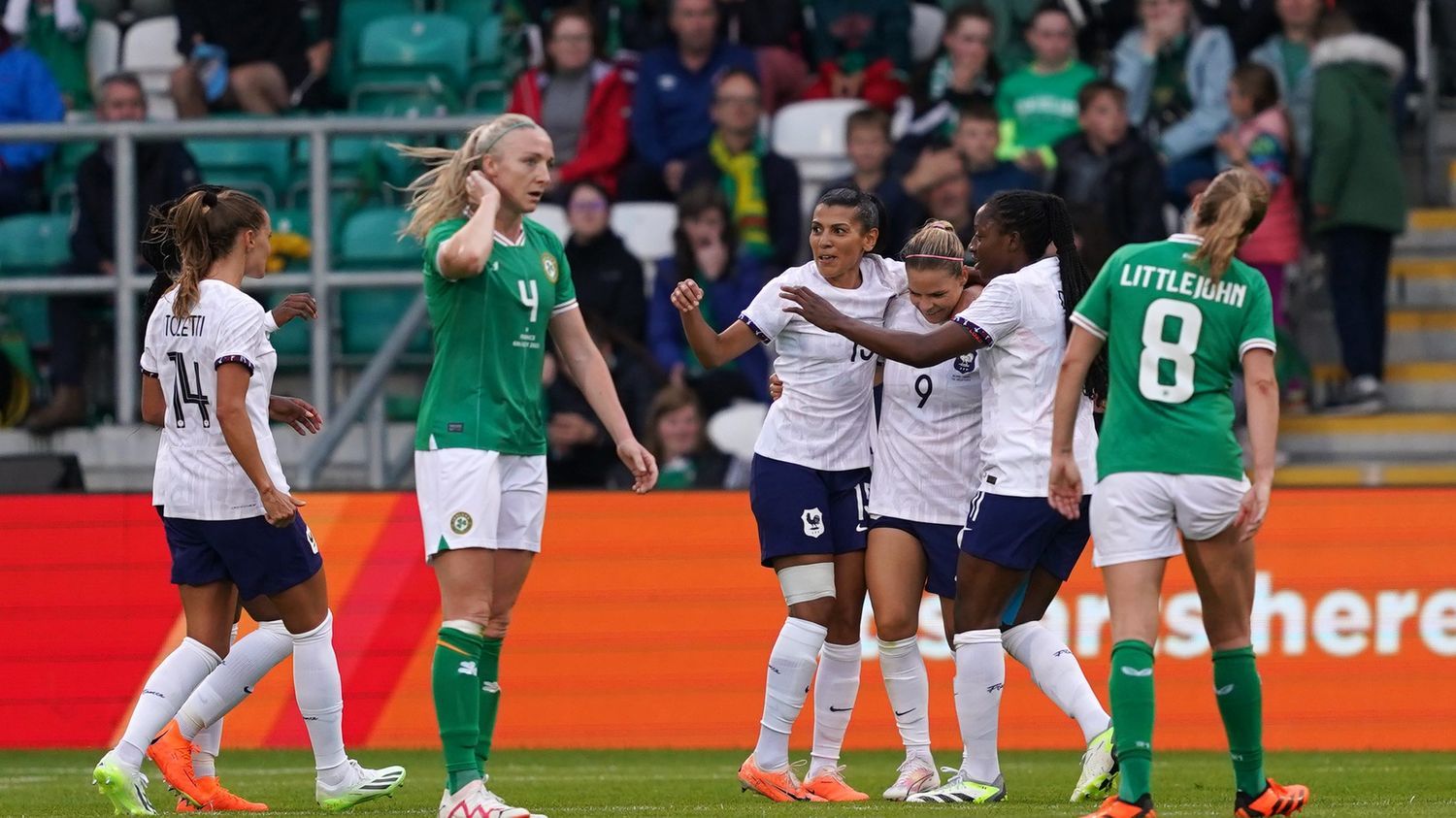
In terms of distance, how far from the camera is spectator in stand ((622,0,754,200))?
14344 mm

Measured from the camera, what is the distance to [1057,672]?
8047 mm

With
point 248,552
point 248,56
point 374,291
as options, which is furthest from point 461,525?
point 248,56

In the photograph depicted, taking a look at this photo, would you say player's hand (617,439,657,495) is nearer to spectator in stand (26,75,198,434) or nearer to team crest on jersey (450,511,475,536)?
team crest on jersey (450,511,475,536)

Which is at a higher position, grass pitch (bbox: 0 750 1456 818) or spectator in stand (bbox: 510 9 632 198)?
spectator in stand (bbox: 510 9 632 198)

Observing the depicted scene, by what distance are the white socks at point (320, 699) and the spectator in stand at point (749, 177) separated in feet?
20.6

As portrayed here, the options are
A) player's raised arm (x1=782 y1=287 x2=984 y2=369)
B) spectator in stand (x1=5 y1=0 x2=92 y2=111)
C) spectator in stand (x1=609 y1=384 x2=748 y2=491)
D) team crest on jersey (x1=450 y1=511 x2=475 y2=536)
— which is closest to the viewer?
team crest on jersey (x1=450 y1=511 x2=475 y2=536)

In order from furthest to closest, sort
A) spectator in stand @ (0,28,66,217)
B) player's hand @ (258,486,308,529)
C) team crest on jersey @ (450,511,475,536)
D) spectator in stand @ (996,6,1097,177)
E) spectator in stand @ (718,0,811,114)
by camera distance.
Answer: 1. spectator in stand @ (0,28,66,217)
2. spectator in stand @ (718,0,811,114)
3. spectator in stand @ (996,6,1097,177)
4. player's hand @ (258,486,308,529)
5. team crest on jersey @ (450,511,475,536)

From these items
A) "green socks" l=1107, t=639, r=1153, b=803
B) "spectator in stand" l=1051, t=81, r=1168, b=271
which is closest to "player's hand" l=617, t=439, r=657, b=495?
"green socks" l=1107, t=639, r=1153, b=803

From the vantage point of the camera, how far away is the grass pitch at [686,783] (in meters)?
7.75

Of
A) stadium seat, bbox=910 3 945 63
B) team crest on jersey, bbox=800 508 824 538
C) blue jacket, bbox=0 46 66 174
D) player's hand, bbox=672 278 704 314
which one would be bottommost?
team crest on jersey, bbox=800 508 824 538

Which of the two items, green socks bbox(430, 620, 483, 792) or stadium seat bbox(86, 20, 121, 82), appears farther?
stadium seat bbox(86, 20, 121, 82)

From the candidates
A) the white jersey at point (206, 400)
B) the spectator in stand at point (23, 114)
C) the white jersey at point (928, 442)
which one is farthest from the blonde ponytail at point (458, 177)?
the spectator in stand at point (23, 114)

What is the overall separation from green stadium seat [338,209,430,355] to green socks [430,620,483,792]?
24.2 feet

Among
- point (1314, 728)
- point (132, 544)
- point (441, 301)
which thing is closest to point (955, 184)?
point (1314, 728)
